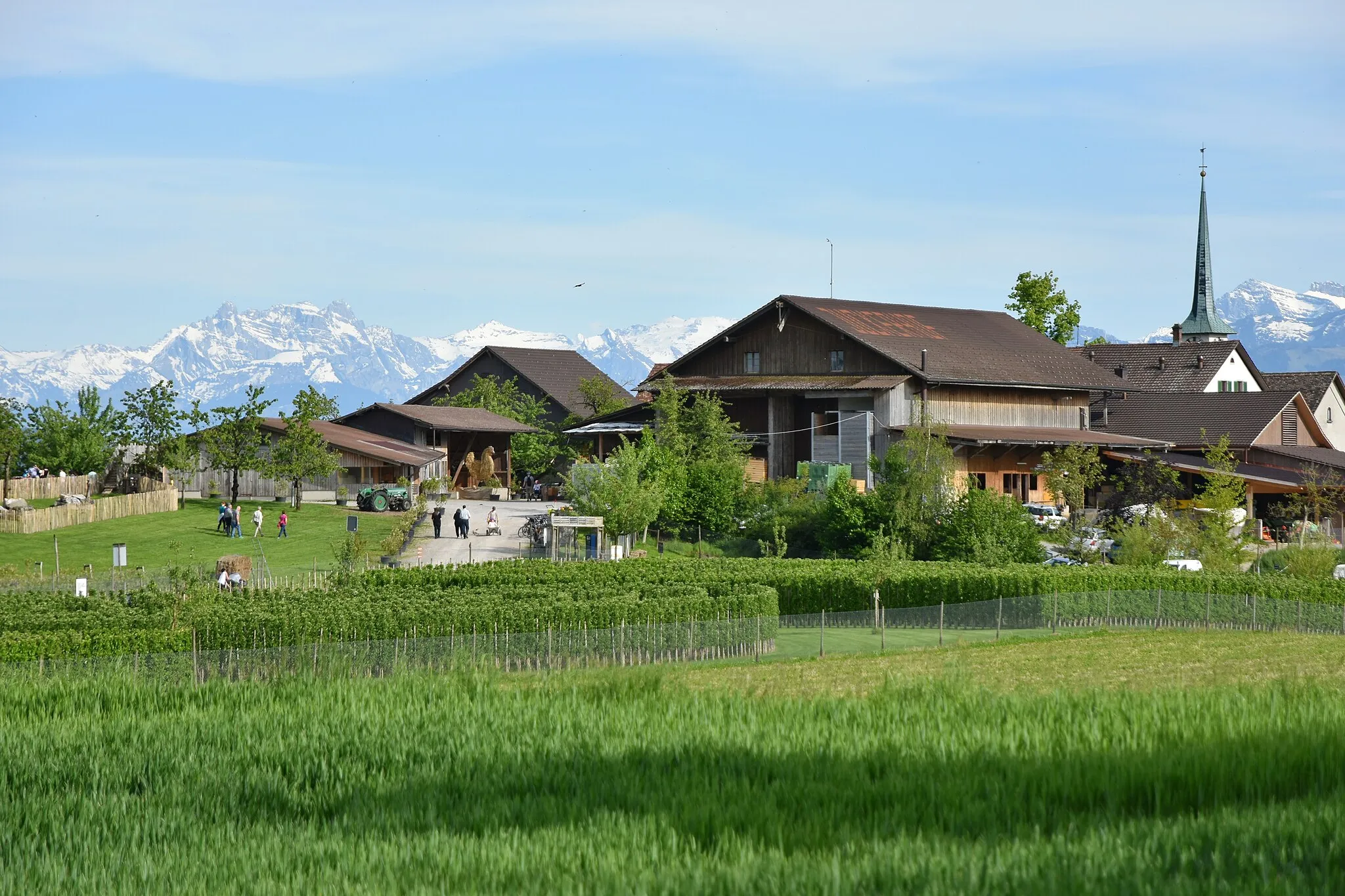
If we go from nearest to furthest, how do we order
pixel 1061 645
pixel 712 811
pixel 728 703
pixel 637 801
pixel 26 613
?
pixel 712 811, pixel 637 801, pixel 728 703, pixel 26 613, pixel 1061 645

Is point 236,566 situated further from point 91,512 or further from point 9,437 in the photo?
point 9,437

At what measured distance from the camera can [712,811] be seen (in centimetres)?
1286

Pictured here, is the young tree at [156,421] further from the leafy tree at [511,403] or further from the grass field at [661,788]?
the grass field at [661,788]

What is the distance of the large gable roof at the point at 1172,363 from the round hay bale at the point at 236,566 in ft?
180

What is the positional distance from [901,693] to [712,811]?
22.2 feet

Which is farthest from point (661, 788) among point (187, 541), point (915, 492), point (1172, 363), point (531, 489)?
point (1172, 363)

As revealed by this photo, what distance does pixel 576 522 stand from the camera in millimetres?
49188

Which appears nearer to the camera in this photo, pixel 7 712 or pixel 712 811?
pixel 712 811

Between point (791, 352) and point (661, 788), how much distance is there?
173 feet

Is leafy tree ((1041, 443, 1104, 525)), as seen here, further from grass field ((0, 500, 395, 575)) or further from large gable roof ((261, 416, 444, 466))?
large gable roof ((261, 416, 444, 466))

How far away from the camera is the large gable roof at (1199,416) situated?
71.0m

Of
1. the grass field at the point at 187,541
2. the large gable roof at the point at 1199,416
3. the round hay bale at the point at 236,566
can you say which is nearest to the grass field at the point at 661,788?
the round hay bale at the point at 236,566

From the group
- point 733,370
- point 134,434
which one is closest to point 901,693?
point 733,370

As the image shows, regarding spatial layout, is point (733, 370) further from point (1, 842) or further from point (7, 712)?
point (1, 842)
